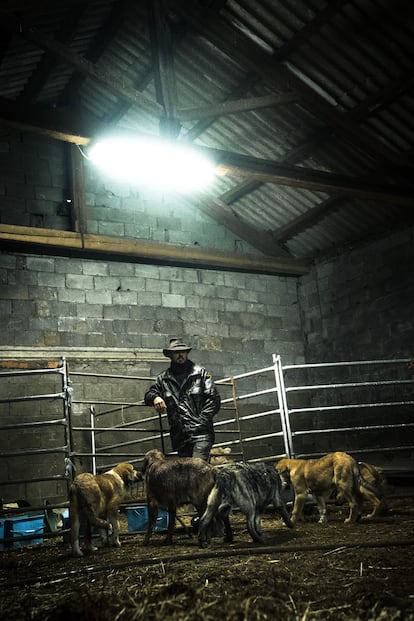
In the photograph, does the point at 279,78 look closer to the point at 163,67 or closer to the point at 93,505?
the point at 163,67

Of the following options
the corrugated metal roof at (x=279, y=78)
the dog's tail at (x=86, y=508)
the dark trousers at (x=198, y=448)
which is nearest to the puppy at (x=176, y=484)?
the dog's tail at (x=86, y=508)

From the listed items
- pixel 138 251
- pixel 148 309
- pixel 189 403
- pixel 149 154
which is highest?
pixel 149 154

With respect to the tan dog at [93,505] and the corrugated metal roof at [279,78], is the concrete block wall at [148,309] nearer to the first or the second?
the corrugated metal roof at [279,78]

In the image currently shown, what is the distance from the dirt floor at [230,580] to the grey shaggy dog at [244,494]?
0.20 m

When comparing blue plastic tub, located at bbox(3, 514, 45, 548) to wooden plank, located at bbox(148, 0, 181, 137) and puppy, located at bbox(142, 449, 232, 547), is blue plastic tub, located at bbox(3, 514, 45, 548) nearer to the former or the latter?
puppy, located at bbox(142, 449, 232, 547)

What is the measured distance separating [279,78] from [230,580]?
6739 millimetres

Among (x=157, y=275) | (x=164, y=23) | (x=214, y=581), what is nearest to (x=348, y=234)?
(x=157, y=275)

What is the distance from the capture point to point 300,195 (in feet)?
32.8

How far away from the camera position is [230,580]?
3.10m

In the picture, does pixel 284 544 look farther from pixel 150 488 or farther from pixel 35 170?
pixel 35 170

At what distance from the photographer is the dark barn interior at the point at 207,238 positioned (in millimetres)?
6926

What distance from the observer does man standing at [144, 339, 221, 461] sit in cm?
557

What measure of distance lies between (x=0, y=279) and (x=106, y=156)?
2.87m

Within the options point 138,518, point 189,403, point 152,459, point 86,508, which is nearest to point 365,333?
point 189,403
